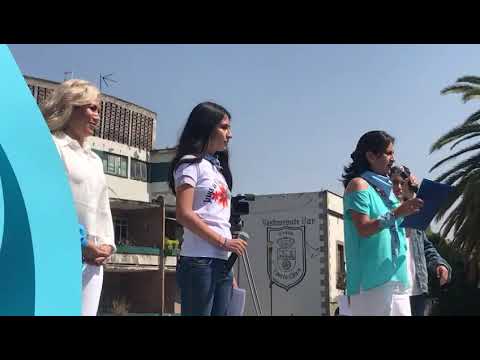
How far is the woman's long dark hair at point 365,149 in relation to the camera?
137 inches

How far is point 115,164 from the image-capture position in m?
34.5

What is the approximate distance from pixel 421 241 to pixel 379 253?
520mm

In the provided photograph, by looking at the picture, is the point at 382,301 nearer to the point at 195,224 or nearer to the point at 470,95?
the point at 195,224

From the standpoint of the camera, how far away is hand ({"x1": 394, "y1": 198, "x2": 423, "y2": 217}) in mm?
3154

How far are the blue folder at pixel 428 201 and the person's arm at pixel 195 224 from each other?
0.97m

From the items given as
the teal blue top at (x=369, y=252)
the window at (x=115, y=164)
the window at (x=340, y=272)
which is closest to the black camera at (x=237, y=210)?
the teal blue top at (x=369, y=252)

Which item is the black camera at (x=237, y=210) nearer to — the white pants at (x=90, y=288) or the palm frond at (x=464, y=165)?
the white pants at (x=90, y=288)

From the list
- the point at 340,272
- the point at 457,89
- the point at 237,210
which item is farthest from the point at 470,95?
the point at 237,210

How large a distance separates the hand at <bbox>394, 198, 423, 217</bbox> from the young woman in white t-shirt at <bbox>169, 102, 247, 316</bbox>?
2.81ft

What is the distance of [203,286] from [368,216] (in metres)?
0.99
